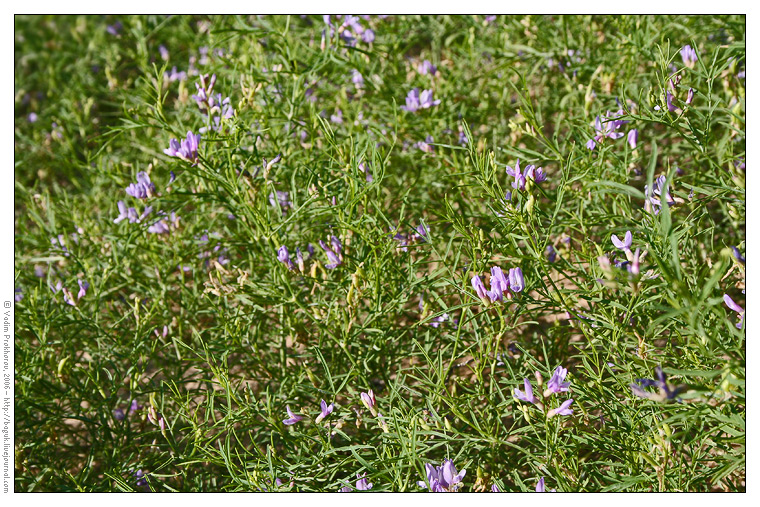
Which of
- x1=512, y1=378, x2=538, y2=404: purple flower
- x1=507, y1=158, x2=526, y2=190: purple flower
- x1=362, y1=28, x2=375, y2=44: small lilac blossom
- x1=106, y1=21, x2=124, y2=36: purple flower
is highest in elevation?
x1=362, y1=28, x2=375, y2=44: small lilac blossom

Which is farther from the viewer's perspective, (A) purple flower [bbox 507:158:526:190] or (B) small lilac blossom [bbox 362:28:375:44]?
(B) small lilac blossom [bbox 362:28:375:44]

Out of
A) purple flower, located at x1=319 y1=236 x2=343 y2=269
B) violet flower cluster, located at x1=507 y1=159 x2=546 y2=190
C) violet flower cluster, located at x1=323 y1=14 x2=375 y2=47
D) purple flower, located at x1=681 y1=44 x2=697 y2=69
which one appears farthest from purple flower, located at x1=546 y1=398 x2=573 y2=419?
violet flower cluster, located at x1=323 y1=14 x2=375 y2=47

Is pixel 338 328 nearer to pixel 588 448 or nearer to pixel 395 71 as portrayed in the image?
pixel 588 448

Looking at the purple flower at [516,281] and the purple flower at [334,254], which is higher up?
the purple flower at [516,281]

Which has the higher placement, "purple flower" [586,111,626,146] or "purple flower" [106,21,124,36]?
"purple flower" [586,111,626,146]

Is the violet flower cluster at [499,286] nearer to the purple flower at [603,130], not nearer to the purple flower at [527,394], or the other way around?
the purple flower at [527,394]

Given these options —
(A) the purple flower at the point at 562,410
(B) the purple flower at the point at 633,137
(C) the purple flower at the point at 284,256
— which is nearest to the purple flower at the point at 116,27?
(C) the purple flower at the point at 284,256

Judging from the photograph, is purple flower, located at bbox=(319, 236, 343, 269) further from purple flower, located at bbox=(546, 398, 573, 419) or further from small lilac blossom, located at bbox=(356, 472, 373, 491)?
purple flower, located at bbox=(546, 398, 573, 419)
